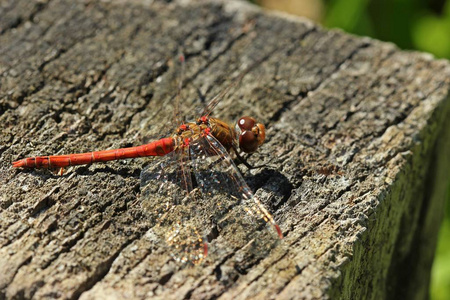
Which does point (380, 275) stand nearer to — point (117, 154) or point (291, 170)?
point (291, 170)

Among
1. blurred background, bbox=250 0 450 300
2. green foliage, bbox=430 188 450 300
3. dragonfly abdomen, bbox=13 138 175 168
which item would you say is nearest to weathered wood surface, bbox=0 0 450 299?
dragonfly abdomen, bbox=13 138 175 168

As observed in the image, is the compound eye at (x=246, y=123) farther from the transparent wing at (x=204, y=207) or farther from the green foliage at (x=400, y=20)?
the green foliage at (x=400, y=20)

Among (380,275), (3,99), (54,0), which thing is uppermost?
(54,0)

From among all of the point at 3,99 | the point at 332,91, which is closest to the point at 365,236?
the point at 332,91

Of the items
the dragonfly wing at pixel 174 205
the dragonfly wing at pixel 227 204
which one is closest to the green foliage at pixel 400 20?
the dragonfly wing at pixel 227 204

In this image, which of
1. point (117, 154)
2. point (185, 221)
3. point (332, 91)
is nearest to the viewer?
point (185, 221)

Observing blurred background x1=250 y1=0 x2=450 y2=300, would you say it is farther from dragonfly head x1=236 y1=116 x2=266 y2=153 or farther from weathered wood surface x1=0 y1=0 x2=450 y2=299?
dragonfly head x1=236 y1=116 x2=266 y2=153
